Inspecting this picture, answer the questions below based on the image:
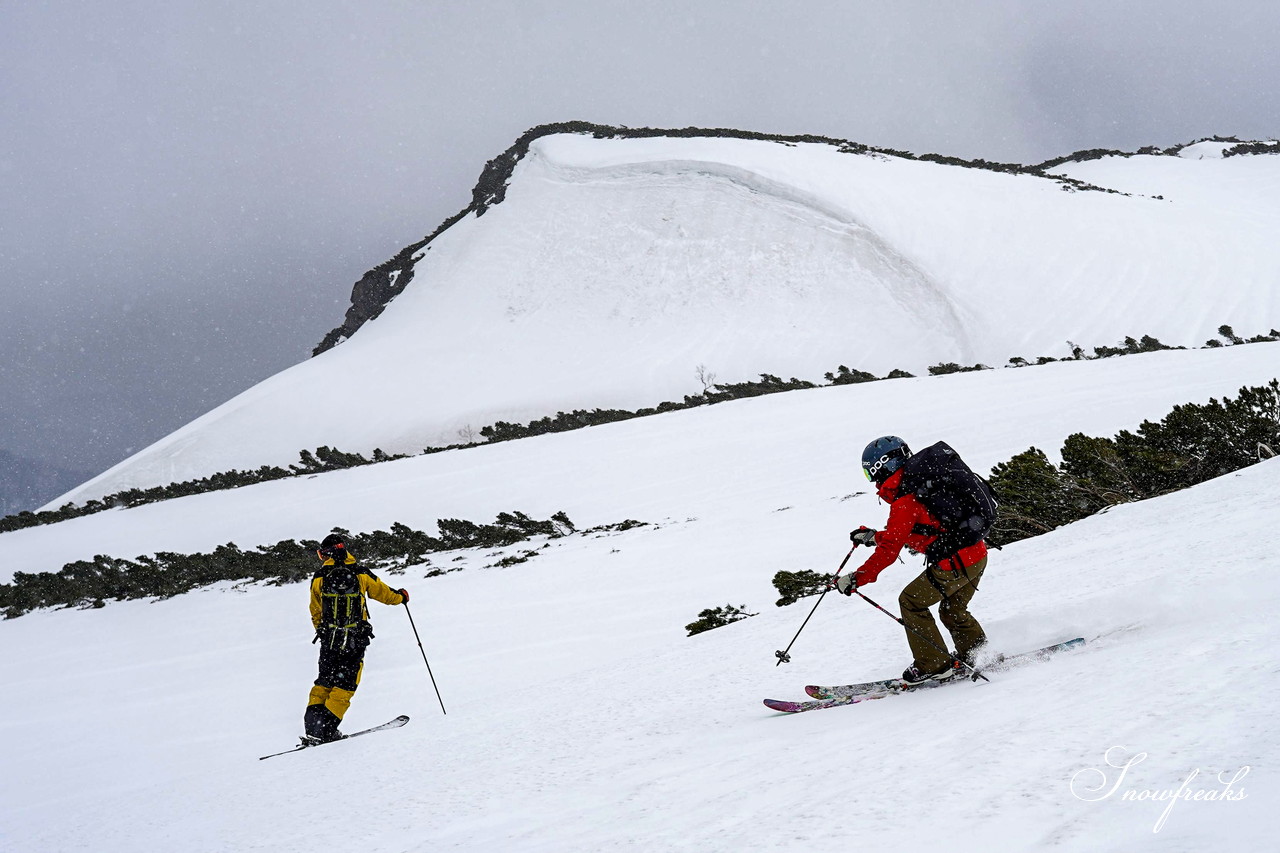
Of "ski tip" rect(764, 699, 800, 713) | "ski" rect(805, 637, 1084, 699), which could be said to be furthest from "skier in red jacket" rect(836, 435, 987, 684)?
"ski tip" rect(764, 699, 800, 713)

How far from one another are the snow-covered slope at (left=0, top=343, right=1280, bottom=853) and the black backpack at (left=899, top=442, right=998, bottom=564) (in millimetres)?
738

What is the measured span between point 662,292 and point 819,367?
11139 millimetres

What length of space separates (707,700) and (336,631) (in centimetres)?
326

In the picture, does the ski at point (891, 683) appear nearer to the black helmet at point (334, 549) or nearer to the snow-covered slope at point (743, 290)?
the black helmet at point (334, 549)

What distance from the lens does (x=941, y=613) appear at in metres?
4.41

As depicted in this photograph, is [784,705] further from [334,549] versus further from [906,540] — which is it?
[334,549]

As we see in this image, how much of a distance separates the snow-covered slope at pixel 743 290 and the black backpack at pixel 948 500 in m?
28.5

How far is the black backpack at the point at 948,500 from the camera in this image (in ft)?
13.8

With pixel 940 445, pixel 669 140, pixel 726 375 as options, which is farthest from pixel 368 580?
Result: pixel 669 140

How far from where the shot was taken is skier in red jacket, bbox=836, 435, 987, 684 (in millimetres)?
4246

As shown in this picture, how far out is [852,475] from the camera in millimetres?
13914

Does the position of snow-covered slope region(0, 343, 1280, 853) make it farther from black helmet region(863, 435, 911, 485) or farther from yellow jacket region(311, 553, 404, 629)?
black helmet region(863, 435, 911, 485)

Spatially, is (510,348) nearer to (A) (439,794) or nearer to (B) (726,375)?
(B) (726,375)

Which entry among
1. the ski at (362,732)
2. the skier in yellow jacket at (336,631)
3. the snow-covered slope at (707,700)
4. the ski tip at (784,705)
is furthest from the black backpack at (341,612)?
the ski tip at (784,705)
